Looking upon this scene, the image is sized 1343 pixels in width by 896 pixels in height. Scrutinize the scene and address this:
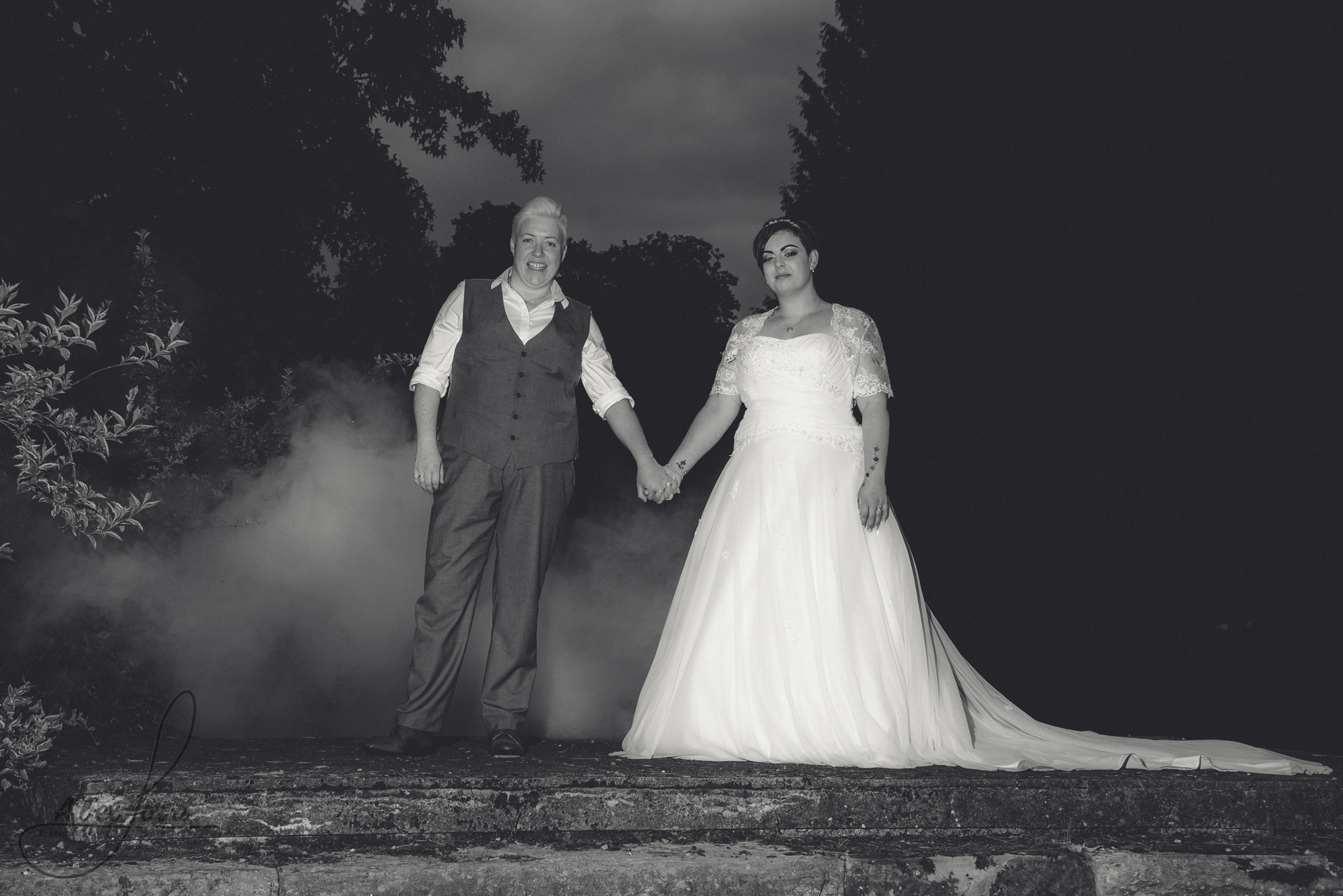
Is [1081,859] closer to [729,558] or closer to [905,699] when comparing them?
[905,699]

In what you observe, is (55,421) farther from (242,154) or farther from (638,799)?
(242,154)

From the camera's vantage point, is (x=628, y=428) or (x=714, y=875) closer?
(x=714, y=875)

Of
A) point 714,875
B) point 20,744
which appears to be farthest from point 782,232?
point 20,744

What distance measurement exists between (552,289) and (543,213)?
0.82ft

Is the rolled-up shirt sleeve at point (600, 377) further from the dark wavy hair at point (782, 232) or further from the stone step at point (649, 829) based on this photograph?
the stone step at point (649, 829)

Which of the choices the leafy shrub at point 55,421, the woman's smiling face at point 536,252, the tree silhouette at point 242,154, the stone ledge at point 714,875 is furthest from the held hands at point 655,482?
the tree silhouette at point 242,154

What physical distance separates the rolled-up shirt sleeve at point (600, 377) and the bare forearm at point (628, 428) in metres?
0.02

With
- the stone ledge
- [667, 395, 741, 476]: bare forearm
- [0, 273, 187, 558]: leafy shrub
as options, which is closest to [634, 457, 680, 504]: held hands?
[667, 395, 741, 476]: bare forearm

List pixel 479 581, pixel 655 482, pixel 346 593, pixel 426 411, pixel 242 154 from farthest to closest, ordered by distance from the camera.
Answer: pixel 242 154 < pixel 346 593 < pixel 655 482 < pixel 426 411 < pixel 479 581

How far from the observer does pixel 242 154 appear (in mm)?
8656

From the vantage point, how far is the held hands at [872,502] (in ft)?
12.0

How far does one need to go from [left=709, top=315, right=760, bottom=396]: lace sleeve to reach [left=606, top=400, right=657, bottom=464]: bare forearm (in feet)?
1.13

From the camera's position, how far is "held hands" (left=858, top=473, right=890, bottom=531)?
3654 mm

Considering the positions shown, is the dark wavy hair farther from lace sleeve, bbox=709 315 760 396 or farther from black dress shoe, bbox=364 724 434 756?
black dress shoe, bbox=364 724 434 756
